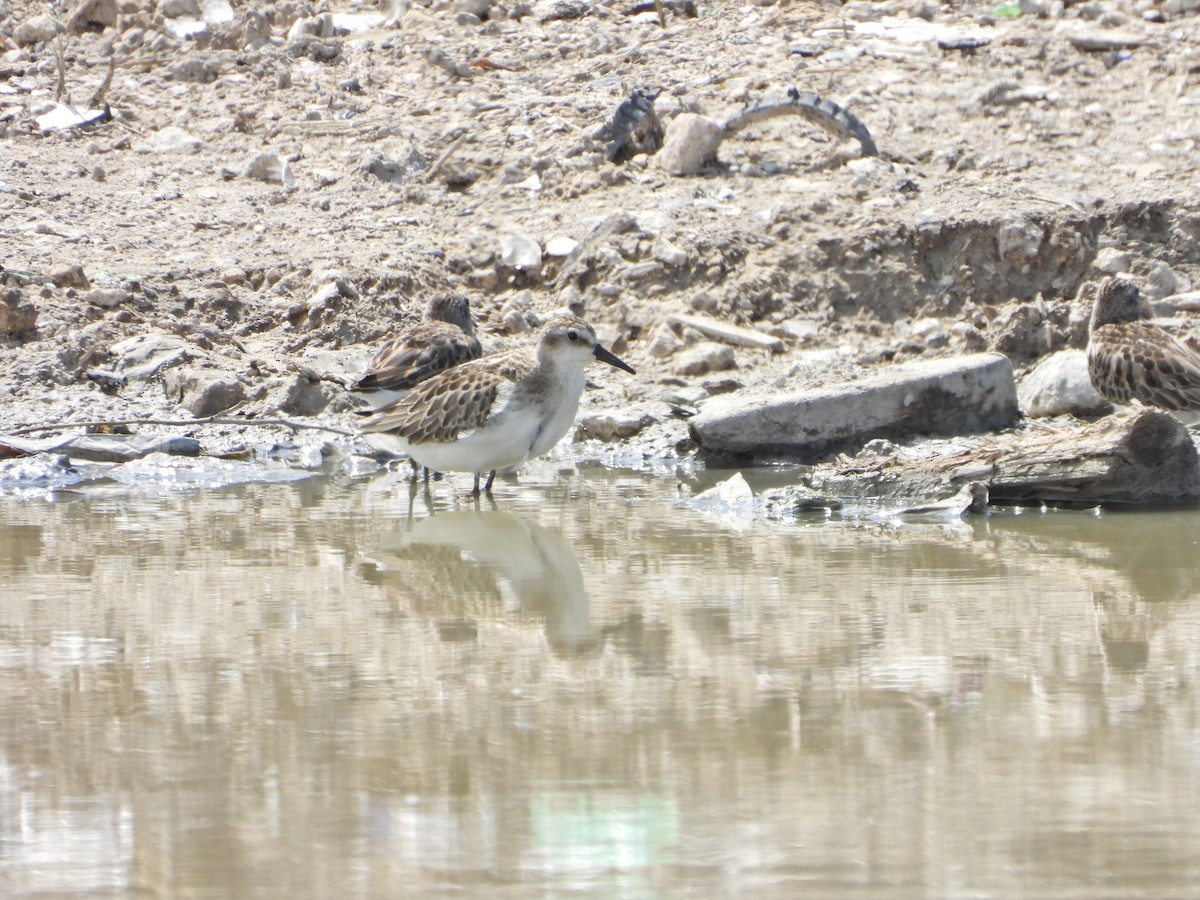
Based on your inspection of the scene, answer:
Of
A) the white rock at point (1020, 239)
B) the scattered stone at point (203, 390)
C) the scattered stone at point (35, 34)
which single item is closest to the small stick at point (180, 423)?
the scattered stone at point (203, 390)

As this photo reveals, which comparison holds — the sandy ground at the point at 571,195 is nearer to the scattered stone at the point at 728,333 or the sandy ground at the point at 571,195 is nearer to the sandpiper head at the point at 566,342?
the scattered stone at the point at 728,333

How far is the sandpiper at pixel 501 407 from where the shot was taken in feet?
27.2

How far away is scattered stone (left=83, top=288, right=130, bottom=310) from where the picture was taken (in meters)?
10.8

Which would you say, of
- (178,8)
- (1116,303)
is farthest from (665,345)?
(178,8)

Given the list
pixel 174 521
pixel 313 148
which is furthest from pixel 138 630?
pixel 313 148

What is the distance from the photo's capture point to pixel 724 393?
33.6 feet

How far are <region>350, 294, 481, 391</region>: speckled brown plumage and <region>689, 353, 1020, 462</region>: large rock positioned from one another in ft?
4.48

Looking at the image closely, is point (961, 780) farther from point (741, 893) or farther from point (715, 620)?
point (715, 620)

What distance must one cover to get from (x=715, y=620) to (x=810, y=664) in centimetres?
67

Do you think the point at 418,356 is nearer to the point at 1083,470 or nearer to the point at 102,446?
the point at 102,446

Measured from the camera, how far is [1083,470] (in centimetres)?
767

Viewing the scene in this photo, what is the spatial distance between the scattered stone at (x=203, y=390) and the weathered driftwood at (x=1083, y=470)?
13.1 ft

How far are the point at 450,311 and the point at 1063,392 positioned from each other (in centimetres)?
355

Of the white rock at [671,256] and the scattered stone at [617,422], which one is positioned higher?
the white rock at [671,256]
